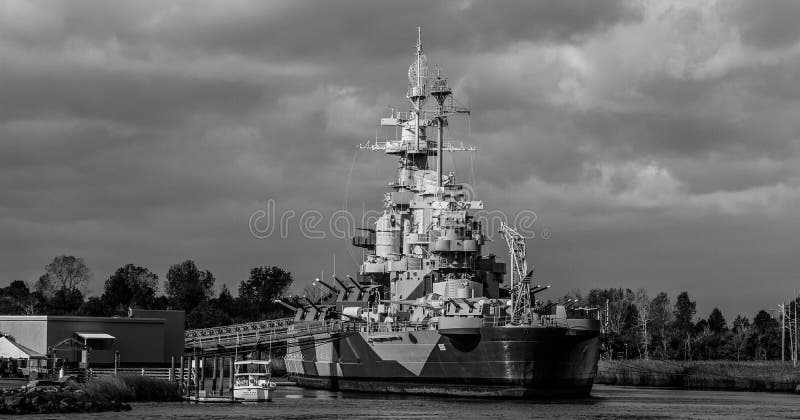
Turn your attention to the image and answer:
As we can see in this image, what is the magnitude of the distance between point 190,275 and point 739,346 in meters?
88.7

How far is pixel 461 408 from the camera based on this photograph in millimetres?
62219

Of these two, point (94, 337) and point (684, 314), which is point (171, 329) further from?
point (684, 314)

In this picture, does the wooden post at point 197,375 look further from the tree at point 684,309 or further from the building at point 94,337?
the tree at point 684,309

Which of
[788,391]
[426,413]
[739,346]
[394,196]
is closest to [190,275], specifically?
[739,346]

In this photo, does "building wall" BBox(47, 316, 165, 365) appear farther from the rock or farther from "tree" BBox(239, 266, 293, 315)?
"tree" BBox(239, 266, 293, 315)

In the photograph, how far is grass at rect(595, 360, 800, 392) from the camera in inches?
3708

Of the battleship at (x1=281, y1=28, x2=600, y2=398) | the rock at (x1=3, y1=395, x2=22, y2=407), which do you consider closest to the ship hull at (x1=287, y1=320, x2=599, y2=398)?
the battleship at (x1=281, y1=28, x2=600, y2=398)

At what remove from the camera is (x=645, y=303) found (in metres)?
168

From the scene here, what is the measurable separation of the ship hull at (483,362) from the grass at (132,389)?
14.1m

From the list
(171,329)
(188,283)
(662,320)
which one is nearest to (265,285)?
(188,283)

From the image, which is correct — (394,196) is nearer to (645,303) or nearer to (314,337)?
(314,337)

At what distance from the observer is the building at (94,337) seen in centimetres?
7612

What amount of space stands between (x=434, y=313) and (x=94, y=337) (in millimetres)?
22221

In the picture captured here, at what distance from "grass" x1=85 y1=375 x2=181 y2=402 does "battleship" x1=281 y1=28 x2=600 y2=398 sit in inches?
549
